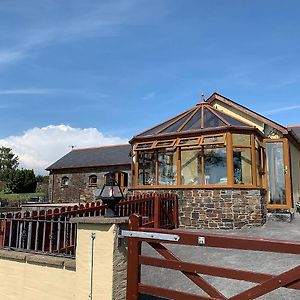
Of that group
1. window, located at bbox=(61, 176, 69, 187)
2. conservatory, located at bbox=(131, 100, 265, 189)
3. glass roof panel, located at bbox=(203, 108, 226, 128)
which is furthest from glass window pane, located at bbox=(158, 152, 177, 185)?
window, located at bbox=(61, 176, 69, 187)

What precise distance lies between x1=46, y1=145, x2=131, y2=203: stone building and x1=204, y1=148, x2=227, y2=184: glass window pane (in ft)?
52.3

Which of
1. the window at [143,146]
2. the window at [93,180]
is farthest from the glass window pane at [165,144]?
the window at [93,180]

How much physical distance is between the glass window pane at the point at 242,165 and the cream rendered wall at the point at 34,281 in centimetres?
821

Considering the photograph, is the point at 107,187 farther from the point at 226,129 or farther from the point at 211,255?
the point at 226,129

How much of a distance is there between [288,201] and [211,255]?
336 inches

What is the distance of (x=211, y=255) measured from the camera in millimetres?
6965

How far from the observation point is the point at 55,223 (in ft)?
19.6

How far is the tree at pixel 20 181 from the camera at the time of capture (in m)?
46.7

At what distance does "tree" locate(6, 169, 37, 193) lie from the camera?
153 ft

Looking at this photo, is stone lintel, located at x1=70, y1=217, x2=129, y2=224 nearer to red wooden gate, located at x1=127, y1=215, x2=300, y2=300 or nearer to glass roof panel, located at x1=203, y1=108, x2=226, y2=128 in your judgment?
red wooden gate, located at x1=127, y1=215, x2=300, y2=300

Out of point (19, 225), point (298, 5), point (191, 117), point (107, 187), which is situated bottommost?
point (19, 225)

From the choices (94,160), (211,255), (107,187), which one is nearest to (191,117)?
(211,255)

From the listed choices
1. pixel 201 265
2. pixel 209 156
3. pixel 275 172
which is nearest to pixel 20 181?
pixel 275 172

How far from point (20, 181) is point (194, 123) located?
40908 millimetres
